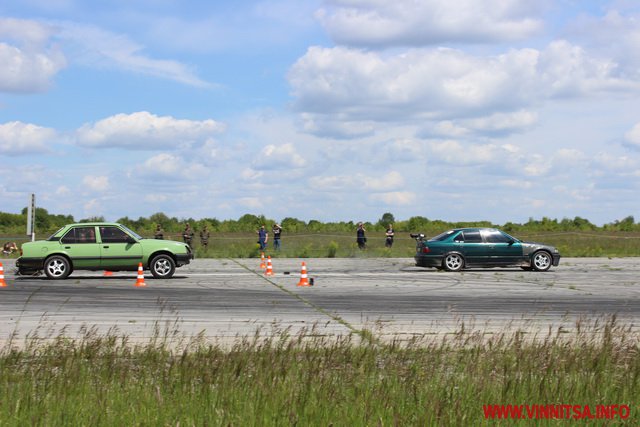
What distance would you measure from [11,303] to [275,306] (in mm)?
5493

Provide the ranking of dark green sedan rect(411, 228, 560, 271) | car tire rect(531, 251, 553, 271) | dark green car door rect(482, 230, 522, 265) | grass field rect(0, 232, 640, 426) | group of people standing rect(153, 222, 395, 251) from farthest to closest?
group of people standing rect(153, 222, 395, 251), car tire rect(531, 251, 553, 271), dark green car door rect(482, 230, 522, 265), dark green sedan rect(411, 228, 560, 271), grass field rect(0, 232, 640, 426)

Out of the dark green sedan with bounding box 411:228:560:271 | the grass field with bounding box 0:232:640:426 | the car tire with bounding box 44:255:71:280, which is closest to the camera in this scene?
the grass field with bounding box 0:232:640:426

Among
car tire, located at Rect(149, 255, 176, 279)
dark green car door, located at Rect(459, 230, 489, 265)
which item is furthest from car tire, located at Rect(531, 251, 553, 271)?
car tire, located at Rect(149, 255, 176, 279)

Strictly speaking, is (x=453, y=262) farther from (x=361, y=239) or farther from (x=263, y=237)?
(x=361, y=239)

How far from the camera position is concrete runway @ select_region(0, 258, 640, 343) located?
1209 centimetres

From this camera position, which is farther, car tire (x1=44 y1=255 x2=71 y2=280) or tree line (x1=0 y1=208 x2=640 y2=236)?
tree line (x1=0 y1=208 x2=640 y2=236)

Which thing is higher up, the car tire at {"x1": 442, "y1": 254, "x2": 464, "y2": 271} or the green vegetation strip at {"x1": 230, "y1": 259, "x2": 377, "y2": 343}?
the car tire at {"x1": 442, "y1": 254, "x2": 464, "y2": 271}

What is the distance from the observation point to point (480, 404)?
590 cm

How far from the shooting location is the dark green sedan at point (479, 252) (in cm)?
2683

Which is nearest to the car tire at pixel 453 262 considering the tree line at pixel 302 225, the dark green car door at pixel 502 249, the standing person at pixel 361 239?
the dark green car door at pixel 502 249

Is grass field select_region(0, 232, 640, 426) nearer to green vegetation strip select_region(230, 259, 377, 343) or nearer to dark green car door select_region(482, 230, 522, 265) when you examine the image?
green vegetation strip select_region(230, 259, 377, 343)

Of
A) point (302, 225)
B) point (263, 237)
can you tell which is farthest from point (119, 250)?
point (302, 225)

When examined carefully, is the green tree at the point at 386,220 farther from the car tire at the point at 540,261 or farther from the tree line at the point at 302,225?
the car tire at the point at 540,261

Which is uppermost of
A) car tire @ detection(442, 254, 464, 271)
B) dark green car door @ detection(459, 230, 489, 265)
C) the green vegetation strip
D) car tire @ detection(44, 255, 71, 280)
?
dark green car door @ detection(459, 230, 489, 265)
